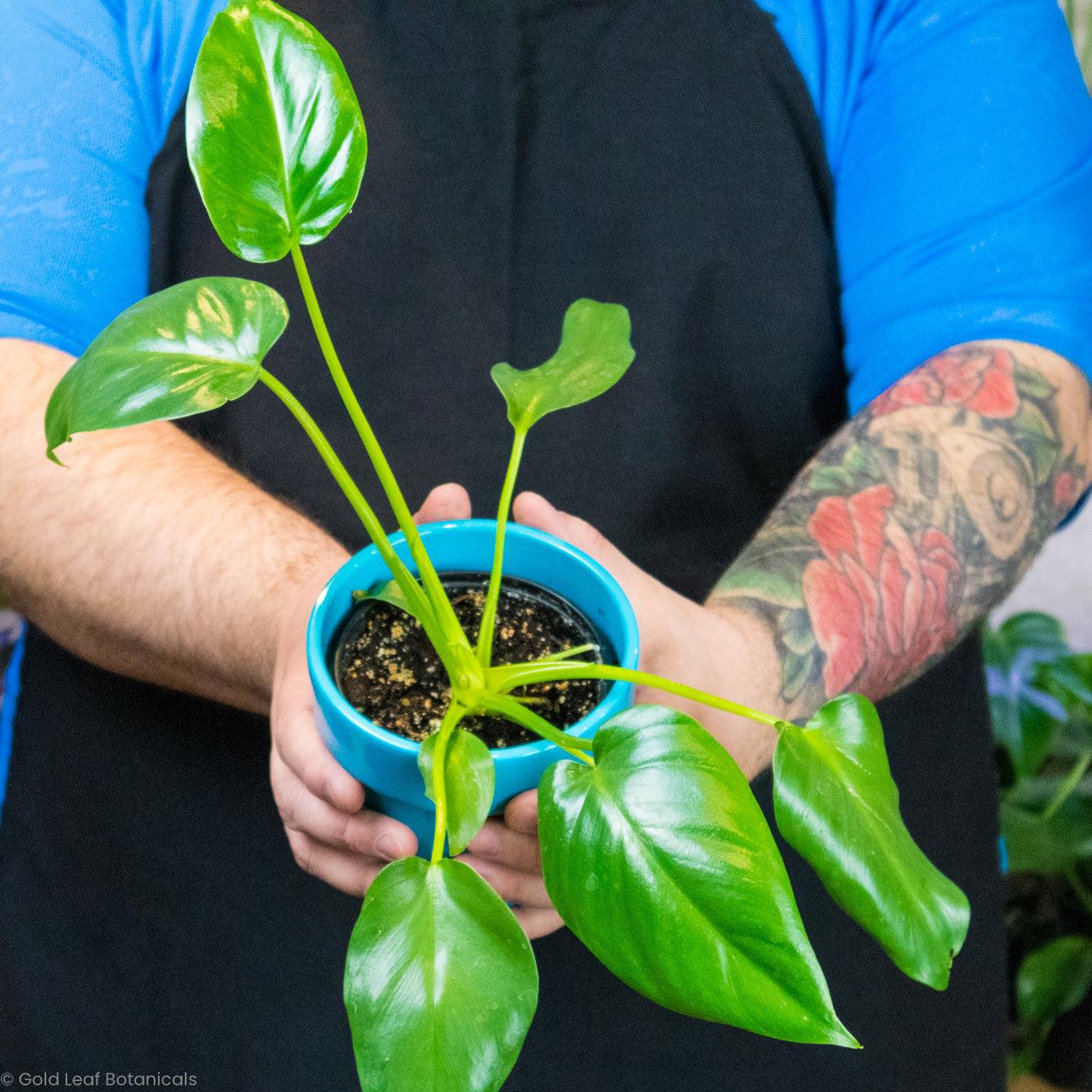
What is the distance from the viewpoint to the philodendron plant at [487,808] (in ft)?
0.97

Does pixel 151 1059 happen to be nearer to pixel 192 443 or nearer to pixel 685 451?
pixel 192 443

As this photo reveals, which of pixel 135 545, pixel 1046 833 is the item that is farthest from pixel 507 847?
pixel 1046 833

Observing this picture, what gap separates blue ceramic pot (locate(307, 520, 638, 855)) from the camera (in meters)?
0.39

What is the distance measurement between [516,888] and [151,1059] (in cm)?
42

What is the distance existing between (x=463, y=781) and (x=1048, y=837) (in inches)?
39.2

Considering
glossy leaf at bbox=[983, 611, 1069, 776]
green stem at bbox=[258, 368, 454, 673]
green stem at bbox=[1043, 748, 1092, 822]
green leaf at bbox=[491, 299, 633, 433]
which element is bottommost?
green stem at bbox=[1043, 748, 1092, 822]

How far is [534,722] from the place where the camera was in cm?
37

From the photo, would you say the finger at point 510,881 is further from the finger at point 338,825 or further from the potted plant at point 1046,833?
the potted plant at point 1046,833

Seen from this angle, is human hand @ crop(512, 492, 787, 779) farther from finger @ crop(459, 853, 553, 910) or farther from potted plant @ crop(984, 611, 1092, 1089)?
potted plant @ crop(984, 611, 1092, 1089)

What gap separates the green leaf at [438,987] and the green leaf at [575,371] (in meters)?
0.20

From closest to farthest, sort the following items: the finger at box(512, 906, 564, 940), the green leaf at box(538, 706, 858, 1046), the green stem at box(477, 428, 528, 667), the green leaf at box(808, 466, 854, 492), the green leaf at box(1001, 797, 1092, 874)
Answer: the green leaf at box(538, 706, 858, 1046) < the green stem at box(477, 428, 528, 667) < the finger at box(512, 906, 564, 940) < the green leaf at box(808, 466, 854, 492) < the green leaf at box(1001, 797, 1092, 874)

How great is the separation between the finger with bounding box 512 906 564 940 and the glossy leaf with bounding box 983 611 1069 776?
0.77 m

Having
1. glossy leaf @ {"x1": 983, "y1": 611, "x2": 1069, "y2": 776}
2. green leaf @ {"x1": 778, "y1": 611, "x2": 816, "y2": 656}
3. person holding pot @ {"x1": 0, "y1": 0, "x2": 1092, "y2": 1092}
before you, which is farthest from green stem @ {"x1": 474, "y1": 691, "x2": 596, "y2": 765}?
glossy leaf @ {"x1": 983, "y1": 611, "x2": 1069, "y2": 776}

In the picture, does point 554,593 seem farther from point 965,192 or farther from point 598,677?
point 965,192
